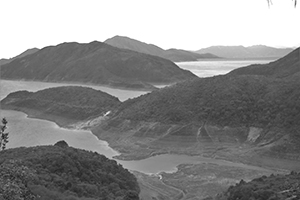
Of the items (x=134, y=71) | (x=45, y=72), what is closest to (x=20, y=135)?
(x=134, y=71)

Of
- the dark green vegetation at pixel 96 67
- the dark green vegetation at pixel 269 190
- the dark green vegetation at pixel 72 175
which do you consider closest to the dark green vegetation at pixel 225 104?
the dark green vegetation at pixel 269 190

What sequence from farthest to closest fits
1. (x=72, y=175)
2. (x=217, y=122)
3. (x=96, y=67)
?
(x=96, y=67) → (x=217, y=122) → (x=72, y=175)

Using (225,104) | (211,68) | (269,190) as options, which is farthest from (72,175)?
(211,68)

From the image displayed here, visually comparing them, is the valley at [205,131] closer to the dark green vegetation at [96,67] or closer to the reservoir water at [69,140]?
the reservoir water at [69,140]

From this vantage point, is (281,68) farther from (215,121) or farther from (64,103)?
(64,103)

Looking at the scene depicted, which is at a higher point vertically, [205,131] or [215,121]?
[215,121]

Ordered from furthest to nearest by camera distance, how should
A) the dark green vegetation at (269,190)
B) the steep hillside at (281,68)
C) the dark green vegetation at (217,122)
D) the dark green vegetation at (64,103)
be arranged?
1. the steep hillside at (281,68)
2. the dark green vegetation at (64,103)
3. the dark green vegetation at (217,122)
4. the dark green vegetation at (269,190)
